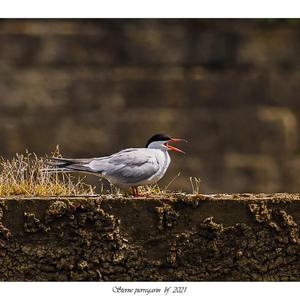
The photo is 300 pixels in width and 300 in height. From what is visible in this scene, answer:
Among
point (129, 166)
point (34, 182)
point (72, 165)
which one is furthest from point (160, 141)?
point (34, 182)

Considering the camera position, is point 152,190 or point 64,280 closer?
point 64,280

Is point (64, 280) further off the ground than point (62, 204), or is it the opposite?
point (62, 204)

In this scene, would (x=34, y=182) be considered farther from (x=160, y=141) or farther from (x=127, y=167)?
(x=160, y=141)

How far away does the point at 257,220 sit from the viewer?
5.66 m

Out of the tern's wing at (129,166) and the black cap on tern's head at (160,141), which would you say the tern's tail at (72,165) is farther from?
the black cap on tern's head at (160,141)

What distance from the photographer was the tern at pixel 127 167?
231 inches

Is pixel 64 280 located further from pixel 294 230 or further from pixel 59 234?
pixel 294 230

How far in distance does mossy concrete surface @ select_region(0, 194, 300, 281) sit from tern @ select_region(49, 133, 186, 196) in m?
0.25

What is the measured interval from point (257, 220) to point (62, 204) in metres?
0.96

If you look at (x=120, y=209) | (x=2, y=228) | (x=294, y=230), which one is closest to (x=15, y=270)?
(x=2, y=228)

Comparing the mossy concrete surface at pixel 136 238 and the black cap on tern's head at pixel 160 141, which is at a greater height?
the black cap on tern's head at pixel 160 141

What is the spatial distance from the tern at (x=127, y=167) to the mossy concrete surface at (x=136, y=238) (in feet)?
0.81

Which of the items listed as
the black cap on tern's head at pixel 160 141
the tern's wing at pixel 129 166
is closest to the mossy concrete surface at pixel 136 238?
the tern's wing at pixel 129 166

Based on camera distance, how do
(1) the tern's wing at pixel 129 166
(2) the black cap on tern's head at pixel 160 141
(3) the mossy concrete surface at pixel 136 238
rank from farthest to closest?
(2) the black cap on tern's head at pixel 160 141
(1) the tern's wing at pixel 129 166
(3) the mossy concrete surface at pixel 136 238
